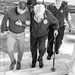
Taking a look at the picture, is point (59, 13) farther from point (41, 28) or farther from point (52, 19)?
point (41, 28)

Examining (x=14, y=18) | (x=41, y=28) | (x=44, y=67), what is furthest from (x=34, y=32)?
(x=44, y=67)

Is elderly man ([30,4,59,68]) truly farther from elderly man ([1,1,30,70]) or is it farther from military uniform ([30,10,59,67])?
elderly man ([1,1,30,70])

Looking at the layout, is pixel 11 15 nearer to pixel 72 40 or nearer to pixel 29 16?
pixel 29 16

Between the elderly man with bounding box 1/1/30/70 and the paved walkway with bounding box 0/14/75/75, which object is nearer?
the elderly man with bounding box 1/1/30/70

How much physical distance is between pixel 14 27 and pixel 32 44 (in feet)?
2.00

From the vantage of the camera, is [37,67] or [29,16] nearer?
[29,16]

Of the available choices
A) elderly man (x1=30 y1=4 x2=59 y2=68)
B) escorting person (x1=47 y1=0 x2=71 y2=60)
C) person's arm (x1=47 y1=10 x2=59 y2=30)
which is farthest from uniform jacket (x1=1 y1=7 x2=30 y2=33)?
escorting person (x1=47 y1=0 x2=71 y2=60)

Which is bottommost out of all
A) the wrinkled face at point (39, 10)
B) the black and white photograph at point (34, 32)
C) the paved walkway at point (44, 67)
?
the paved walkway at point (44, 67)

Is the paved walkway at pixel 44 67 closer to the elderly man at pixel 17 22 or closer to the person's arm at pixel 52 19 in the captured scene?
the elderly man at pixel 17 22

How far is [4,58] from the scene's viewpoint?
496cm

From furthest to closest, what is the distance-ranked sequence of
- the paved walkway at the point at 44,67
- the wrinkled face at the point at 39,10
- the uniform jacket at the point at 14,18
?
the paved walkway at the point at 44,67, the uniform jacket at the point at 14,18, the wrinkled face at the point at 39,10

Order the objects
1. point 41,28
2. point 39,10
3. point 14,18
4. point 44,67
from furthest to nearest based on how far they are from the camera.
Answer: point 44,67 < point 41,28 < point 14,18 < point 39,10

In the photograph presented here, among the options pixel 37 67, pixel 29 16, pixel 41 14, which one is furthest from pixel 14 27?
pixel 37 67

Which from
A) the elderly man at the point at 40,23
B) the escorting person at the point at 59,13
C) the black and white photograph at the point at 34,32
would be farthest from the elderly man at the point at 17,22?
the escorting person at the point at 59,13
